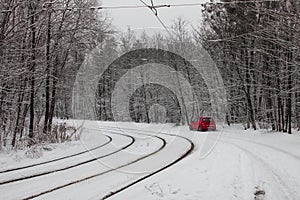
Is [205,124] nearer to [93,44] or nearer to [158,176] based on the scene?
[93,44]

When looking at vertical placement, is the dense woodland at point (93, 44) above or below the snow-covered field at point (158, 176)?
above

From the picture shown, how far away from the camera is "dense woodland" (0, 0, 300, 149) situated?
13.4 metres

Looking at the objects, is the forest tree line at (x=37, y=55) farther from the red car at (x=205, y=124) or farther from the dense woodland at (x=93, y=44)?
the red car at (x=205, y=124)

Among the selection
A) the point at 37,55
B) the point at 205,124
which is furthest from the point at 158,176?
the point at 205,124

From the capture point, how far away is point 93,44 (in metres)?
24.8

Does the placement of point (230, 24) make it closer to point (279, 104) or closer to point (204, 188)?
point (279, 104)

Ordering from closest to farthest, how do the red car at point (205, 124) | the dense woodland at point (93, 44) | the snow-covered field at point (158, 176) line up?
the snow-covered field at point (158, 176), the dense woodland at point (93, 44), the red car at point (205, 124)

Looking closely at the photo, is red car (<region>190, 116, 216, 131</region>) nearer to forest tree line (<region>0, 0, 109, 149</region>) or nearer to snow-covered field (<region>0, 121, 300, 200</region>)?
forest tree line (<region>0, 0, 109, 149</region>)

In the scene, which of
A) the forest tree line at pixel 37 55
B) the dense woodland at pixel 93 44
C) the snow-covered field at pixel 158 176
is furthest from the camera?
the dense woodland at pixel 93 44

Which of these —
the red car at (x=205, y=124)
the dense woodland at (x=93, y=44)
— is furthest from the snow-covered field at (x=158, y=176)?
the red car at (x=205, y=124)

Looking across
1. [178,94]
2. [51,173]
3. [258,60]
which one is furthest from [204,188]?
[178,94]

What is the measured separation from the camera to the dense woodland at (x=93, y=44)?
13.4 m

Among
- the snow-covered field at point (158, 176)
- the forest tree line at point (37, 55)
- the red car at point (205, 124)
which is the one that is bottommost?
the snow-covered field at point (158, 176)

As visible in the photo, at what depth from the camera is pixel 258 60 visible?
76.2 ft
